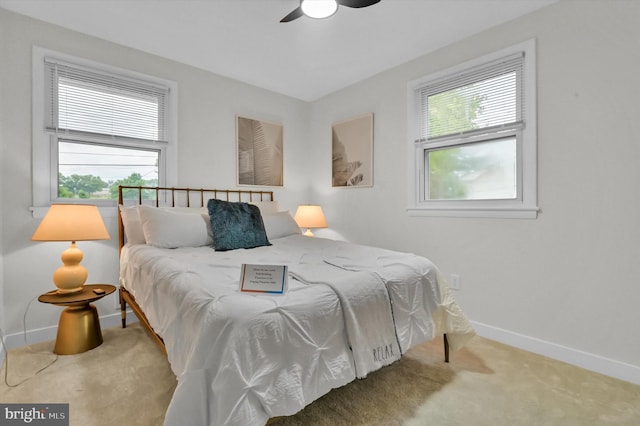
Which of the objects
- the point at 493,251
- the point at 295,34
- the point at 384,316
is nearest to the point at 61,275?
the point at 384,316

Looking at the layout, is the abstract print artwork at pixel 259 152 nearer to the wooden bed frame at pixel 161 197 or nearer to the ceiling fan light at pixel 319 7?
the wooden bed frame at pixel 161 197

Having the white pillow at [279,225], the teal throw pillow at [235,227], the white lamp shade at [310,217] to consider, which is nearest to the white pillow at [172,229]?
the teal throw pillow at [235,227]

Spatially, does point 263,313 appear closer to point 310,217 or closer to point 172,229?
point 172,229

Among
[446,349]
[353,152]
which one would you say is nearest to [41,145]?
[353,152]

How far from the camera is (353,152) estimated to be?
3695mm

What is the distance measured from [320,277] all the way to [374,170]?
2.18 metres

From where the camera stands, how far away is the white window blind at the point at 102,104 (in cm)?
250

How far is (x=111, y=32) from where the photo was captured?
2598 mm

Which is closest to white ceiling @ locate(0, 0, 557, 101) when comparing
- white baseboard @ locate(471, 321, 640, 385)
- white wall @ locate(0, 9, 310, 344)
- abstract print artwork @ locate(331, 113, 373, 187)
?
white wall @ locate(0, 9, 310, 344)

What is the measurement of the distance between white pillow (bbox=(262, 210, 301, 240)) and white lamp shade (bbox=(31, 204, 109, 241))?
1293 mm

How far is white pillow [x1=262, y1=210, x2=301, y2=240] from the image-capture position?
2963mm

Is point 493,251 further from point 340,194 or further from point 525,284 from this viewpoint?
point 340,194

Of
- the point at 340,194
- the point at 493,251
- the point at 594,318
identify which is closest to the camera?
the point at 594,318

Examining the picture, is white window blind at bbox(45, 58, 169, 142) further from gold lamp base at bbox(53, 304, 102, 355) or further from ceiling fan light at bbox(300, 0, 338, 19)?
ceiling fan light at bbox(300, 0, 338, 19)
